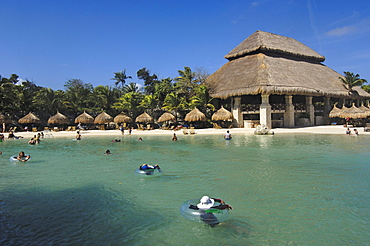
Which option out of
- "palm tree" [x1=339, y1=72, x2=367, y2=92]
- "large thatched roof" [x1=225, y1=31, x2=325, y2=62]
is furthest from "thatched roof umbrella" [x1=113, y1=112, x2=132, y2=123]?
"palm tree" [x1=339, y1=72, x2=367, y2=92]

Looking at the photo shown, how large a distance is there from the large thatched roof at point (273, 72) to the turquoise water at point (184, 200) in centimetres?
1635

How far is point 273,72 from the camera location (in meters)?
28.2

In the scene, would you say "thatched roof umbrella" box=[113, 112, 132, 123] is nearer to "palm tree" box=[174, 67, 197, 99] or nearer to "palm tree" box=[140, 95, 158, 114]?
"palm tree" box=[140, 95, 158, 114]

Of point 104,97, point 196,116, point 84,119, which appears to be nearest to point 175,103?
point 196,116

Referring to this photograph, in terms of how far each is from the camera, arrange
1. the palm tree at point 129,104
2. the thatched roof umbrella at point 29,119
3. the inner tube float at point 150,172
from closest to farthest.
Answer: the inner tube float at point 150,172 < the thatched roof umbrella at point 29,119 < the palm tree at point 129,104

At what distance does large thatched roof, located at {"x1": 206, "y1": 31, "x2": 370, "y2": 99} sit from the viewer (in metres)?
27.0

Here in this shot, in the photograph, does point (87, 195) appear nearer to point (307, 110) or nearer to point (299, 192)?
point (299, 192)

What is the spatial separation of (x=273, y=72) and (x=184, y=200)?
24619mm

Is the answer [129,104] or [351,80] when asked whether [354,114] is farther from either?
[129,104]

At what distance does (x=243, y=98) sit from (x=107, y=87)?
1784 cm

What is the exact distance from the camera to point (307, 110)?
3000 cm

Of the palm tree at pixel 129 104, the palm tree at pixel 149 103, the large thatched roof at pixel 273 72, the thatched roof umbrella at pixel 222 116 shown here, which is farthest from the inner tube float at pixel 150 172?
the palm tree at pixel 129 104

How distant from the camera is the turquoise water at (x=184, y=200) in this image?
473 centimetres

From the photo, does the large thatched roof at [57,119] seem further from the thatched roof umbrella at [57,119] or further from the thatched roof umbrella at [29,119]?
the thatched roof umbrella at [29,119]
